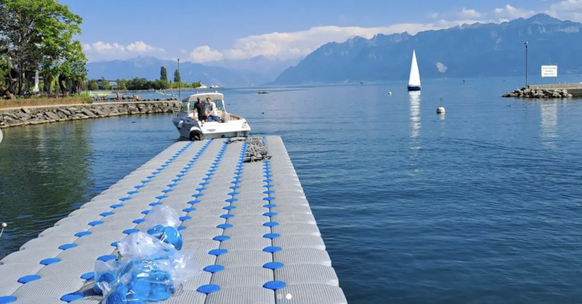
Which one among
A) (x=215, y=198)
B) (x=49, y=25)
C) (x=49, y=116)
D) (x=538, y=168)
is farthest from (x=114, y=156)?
(x=49, y=25)

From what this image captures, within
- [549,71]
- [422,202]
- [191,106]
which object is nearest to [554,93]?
[549,71]

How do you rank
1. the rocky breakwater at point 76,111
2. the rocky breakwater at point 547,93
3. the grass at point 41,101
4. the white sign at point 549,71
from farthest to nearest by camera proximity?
the white sign at point 549,71 → the rocky breakwater at point 547,93 → the grass at point 41,101 → the rocky breakwater at point 76,111

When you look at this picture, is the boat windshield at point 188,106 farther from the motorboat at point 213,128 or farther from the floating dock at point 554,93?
the floating dock at point 554,93

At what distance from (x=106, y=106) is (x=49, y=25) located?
40.5 ft

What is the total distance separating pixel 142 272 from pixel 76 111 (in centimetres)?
5943

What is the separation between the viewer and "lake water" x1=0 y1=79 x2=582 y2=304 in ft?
32.4

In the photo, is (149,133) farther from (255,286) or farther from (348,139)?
(255,286)

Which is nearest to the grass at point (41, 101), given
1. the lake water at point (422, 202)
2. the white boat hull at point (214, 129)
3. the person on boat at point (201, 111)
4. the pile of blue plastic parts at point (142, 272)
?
the lake water at point (422, 202)

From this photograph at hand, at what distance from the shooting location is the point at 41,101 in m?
59.0

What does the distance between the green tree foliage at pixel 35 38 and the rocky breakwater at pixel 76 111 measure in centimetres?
497

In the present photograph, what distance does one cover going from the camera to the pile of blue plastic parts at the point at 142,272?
20.5ft

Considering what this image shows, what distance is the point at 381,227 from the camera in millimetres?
13266

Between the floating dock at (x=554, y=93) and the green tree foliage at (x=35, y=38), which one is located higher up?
the green tree foliage at (x=35, y=38)

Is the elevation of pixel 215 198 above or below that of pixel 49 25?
below
